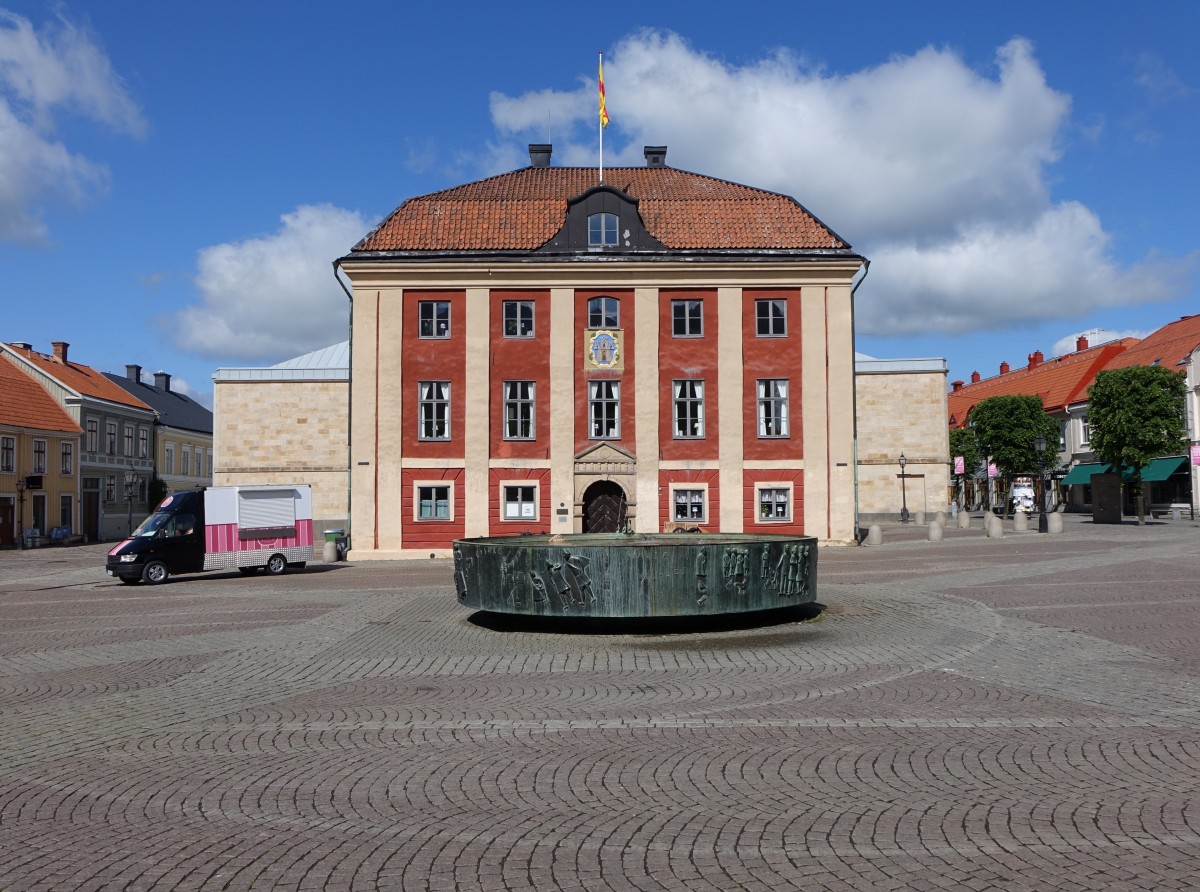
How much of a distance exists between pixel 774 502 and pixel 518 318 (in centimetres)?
1073

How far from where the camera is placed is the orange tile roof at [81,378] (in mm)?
60344

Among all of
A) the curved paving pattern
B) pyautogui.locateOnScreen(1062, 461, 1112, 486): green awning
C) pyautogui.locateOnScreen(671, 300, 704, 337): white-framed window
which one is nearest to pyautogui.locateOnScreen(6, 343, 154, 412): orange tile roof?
pyautogui.locateOnScreen(671, 300, 704, 337): white-framed window

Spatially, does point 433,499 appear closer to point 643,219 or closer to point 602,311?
point 602,311

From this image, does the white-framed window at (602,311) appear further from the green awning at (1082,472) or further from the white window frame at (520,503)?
the green awning at (1082,472)

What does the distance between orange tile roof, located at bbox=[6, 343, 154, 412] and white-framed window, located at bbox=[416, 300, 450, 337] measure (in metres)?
34.5

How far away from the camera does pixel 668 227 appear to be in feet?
118

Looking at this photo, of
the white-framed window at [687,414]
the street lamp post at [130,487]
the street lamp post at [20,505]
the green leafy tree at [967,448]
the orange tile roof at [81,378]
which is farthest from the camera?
the green leafy tree at [967,448]

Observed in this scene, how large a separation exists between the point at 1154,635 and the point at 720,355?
895 inches

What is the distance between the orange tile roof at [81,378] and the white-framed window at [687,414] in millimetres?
40965

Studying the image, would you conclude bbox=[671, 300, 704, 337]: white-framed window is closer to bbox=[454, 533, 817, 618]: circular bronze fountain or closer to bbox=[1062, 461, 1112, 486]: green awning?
bbox=[454, 533, 817, 618]: circular bronze fountain

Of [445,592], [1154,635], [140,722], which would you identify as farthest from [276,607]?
[1154,635]

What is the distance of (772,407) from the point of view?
3531 cm

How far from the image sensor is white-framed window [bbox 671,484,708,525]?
3503 cm

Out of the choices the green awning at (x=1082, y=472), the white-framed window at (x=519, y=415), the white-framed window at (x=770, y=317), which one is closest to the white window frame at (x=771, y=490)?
the white-framed window at (x=770, y=317)
